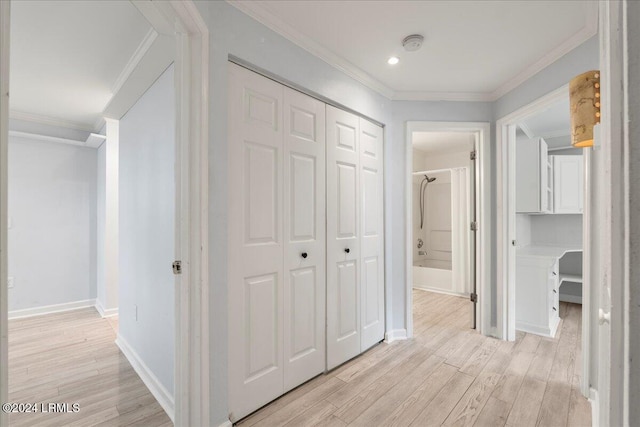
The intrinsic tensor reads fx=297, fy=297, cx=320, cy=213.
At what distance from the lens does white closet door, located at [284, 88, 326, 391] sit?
1910 millimetres

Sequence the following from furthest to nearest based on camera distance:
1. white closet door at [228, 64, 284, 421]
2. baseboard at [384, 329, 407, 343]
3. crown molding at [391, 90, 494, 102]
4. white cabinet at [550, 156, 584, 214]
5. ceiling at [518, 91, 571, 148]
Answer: white cabinet at [550, 156, 584, 214] < ceiling at [518, 91, 571, 148] < crown molding at [391, 90, 494, 102] < baseboard at [384, 329, 407, 343] < white closet door at [228, 64, 284, 421]

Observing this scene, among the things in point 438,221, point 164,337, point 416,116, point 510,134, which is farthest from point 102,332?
point 438,221

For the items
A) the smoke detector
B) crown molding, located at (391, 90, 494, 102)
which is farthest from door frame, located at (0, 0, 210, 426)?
crown molding, located at (391, 90, 494, 102)

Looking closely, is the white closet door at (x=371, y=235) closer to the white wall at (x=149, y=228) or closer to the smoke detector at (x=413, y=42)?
the smoke detector at (x=413, y=42)

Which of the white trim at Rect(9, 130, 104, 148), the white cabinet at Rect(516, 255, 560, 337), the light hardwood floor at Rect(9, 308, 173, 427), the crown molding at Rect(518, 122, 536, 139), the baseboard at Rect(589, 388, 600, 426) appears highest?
the crown molding at Rect(518, 122, 536, 139)

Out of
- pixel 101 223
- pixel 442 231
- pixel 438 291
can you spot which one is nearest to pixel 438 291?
pixel 438 291

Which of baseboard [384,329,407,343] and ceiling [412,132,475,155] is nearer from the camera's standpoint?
baseboard [384,329,407,343]

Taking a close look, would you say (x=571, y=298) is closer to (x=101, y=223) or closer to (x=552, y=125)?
(x=552, y=125)

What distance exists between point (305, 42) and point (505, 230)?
7.71 ft

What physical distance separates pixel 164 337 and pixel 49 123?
3538mm

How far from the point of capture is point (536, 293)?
2.90m

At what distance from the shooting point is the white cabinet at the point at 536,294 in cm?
284

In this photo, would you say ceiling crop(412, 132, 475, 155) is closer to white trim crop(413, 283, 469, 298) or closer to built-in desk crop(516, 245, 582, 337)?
built-in desk crop(516, 245, 582, 337)

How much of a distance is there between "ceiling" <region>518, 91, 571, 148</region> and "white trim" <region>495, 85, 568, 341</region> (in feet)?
2.38
